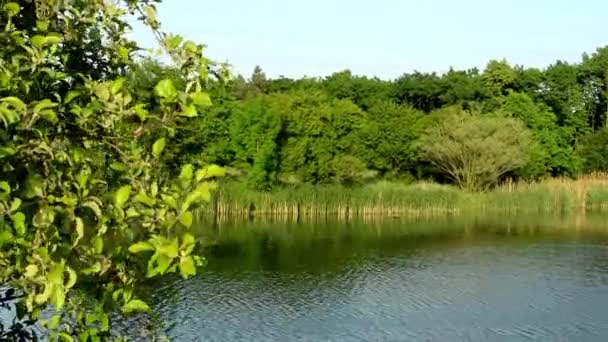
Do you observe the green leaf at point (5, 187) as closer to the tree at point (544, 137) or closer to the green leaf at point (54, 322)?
the green leaf at point (54, 322)

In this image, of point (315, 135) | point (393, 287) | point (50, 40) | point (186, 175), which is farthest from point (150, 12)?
point (315, 135)

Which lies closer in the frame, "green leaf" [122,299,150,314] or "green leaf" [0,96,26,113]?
"green leaf" [0,96,26,113]

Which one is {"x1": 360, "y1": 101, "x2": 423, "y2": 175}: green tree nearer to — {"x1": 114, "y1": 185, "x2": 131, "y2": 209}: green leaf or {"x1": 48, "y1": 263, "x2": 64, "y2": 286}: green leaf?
{"x1": 114, "y1": 185, "x2": 131, "y2": 209}: green leaf

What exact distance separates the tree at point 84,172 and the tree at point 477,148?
98.0 ft

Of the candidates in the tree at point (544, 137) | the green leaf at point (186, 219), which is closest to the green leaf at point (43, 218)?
the green leaf at point (186, 219)

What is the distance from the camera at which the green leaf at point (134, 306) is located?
5.32ft

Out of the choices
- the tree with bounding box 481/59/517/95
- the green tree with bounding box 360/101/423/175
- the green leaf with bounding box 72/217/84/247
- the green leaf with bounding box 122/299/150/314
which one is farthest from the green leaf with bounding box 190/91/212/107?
the tree with bounding box 481/59/517/95

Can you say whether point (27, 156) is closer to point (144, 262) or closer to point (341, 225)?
point (144, 262)

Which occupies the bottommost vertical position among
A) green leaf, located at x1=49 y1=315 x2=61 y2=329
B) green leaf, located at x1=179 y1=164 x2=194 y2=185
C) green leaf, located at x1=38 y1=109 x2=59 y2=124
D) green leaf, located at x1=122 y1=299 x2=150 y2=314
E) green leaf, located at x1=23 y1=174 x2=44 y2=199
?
green leaf, located at x1=49 y1=315 x2=61 y2=329

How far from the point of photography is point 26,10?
171cm

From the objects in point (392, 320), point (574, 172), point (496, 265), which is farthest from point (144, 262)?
point (574, 172)

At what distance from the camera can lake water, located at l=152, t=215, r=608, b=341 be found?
39.3 ft

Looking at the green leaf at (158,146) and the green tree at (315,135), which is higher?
the green tree at (315,135)

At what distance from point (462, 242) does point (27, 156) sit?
66.7 ft
